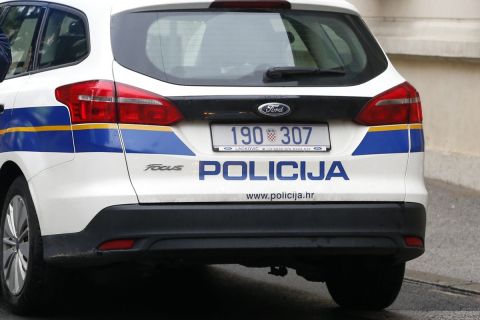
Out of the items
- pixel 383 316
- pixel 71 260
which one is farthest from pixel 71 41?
pixel 383 316

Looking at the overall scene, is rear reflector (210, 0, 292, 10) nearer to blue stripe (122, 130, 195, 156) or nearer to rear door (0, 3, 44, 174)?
blue stripe (122, 130, 195, 156)

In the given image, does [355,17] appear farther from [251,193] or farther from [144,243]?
[144,243]

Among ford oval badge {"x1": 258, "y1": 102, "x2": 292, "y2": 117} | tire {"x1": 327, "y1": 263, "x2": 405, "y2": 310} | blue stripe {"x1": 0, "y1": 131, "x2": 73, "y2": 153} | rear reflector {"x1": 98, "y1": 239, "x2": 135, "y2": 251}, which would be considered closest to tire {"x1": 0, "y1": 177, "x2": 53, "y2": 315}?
blue stripe {"x1": 0, "y1": 131, "x2": 73, "y2": 153}

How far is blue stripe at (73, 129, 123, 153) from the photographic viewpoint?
6.18 metres

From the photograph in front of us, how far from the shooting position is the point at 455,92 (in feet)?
42.2

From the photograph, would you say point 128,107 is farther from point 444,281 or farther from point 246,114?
point 444,281

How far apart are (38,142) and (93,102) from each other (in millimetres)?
523

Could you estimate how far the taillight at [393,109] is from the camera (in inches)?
254

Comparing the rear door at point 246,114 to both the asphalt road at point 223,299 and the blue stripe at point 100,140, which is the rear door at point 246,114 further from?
the asphalt road at point 223,299

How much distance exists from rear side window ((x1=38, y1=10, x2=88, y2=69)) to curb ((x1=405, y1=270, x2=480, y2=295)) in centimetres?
297

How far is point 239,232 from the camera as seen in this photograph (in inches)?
244

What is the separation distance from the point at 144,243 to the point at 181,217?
0.67 ft

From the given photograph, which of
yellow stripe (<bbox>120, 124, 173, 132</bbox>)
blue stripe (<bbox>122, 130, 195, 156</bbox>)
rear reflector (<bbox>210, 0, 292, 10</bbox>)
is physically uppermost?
rear reflector (<bbox>210, 0, 292, 10</bbox>)

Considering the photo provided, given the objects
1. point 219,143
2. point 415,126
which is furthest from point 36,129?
point 415,126
